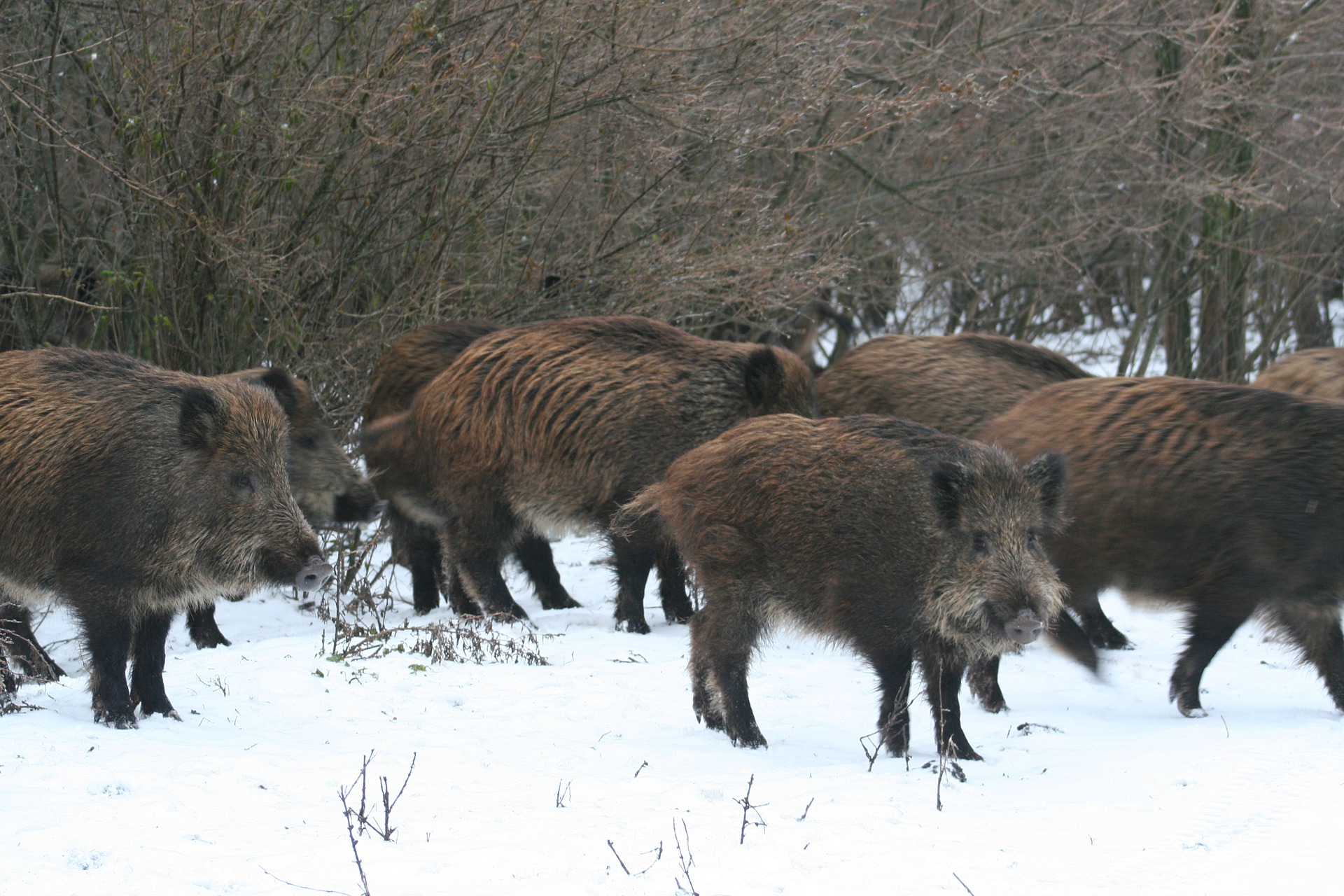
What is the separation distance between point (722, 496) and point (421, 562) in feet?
12.3

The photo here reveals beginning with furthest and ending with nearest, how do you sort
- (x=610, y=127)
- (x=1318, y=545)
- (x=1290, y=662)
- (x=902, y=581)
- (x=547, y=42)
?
(x=610, y=127)
(x=547, y=42)
(x=1290, y=662)
(x=1318, y=545)
(x=902, y=581)

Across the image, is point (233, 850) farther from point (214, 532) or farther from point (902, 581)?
point (902, 581)

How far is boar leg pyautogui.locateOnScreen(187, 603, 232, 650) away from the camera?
291 inches

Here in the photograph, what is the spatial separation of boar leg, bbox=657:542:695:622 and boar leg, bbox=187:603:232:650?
236 cm

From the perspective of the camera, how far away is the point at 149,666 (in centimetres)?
513

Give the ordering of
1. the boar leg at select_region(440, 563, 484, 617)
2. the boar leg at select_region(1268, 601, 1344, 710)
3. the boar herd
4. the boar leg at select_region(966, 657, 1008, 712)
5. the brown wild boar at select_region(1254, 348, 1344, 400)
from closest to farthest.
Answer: the boar herd, the boar leg at select_region(966, 657, 1008, 712), the boar leg at select_region(1268, 601, 1344, 710), the boar leg at select_region(440, 563, 484, 617), the brown wild boar at select_region(1254, 348, 1344, 400)

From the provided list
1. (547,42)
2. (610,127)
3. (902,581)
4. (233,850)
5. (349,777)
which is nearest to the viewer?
(233,850)

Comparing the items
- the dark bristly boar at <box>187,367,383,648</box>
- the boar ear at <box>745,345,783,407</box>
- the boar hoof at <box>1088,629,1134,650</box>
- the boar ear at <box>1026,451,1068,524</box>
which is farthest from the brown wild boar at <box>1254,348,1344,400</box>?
the dark bristly boar at <box>187,367,383,648</box>

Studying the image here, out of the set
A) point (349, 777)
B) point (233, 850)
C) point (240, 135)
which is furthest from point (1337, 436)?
point (240, 135)

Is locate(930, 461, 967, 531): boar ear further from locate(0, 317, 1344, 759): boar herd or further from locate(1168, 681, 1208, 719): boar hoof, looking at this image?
locate(1168, 681, 1208, 719): boar hoof

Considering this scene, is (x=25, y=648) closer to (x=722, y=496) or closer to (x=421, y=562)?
(x=421, y=562)

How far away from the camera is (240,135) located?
27.3ft

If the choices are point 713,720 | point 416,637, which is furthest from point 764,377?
point 713,720

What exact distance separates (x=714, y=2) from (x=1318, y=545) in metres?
5.81
